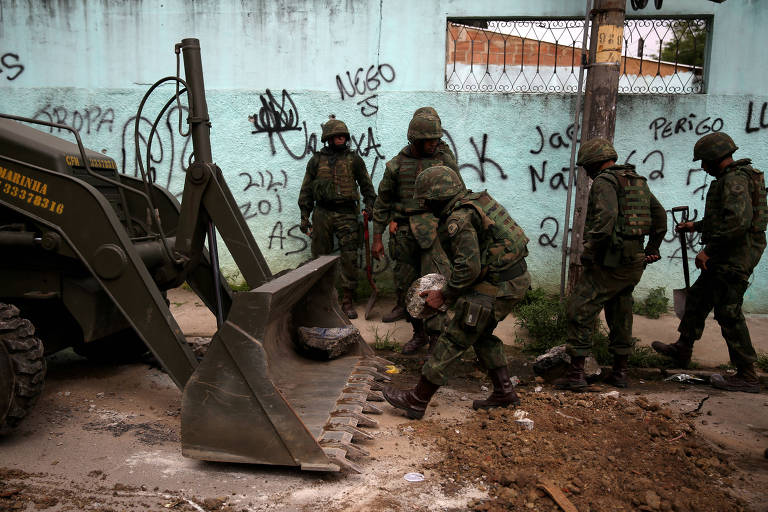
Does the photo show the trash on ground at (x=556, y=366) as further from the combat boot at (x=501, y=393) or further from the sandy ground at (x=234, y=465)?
the combat boot at (x=501, y=393)

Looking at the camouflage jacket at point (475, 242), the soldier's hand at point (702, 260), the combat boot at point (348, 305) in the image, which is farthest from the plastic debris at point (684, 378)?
the combat boot at point (348, 305)

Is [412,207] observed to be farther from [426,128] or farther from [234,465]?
[234,465]

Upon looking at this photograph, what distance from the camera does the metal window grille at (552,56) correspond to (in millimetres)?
6832

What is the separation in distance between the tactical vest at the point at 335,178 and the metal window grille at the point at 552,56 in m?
1.51

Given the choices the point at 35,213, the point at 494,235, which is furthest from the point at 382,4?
the point at 35,213

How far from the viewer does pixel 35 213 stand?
3.74 metres

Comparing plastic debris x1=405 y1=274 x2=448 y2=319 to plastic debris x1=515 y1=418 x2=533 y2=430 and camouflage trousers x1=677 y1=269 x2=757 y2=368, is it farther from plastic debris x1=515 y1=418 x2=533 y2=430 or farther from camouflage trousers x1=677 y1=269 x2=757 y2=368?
camouflage trousers x1=677 y1=269 x2=757 y2=368

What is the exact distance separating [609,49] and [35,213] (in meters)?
4.86

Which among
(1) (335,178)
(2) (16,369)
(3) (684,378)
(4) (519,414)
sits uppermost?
(1) (335,178)

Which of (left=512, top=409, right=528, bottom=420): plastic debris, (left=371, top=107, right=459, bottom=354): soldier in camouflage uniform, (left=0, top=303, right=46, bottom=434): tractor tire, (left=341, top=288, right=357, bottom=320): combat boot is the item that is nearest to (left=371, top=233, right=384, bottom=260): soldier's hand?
(left=371, top=107, right=459, bottom=354): soldier in camouflage uniform

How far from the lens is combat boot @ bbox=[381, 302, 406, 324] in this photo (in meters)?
6.44

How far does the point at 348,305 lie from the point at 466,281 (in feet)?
9.79

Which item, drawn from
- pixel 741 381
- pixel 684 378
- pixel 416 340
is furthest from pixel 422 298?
pixel 741 381

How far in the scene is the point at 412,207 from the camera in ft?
18.6
